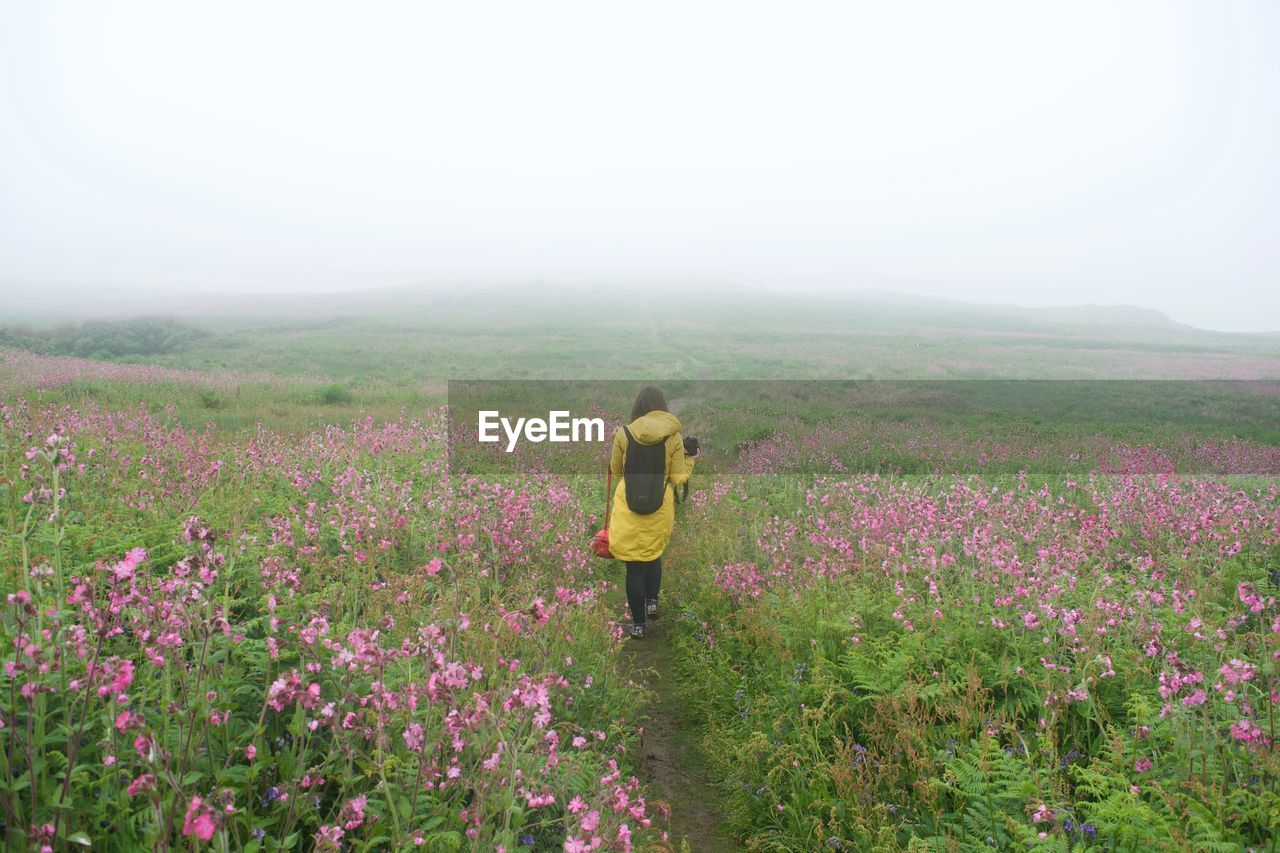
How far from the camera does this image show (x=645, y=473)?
725cm

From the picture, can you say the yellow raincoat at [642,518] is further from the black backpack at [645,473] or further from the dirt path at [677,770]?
the dirt path at [677,770]

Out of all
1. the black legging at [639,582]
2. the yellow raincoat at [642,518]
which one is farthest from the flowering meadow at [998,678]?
the yellow raincoat at [642,518]

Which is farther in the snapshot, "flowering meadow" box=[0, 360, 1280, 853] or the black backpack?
the black backpack

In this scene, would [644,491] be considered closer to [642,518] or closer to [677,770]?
[642,518]

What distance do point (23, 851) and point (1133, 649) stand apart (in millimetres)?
5722

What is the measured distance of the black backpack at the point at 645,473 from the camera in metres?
7.23

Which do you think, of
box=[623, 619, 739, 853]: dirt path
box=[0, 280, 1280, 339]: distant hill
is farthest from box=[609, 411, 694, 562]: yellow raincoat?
box=[0, 280, 1280, 339]: distant hill

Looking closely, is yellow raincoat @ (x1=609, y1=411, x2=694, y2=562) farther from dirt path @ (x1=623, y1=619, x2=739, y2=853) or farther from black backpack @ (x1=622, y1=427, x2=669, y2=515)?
dirt path @ (x1=623, y1=619, x2=739, y2=853)

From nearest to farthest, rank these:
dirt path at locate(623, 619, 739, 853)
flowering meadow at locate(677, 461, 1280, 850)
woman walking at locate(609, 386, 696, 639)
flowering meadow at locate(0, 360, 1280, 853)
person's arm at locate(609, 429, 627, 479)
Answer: flowering meadow at locate(0, 360, 1280, 853)
flowering meadow at locate(677, 461, 1280, 850)
dirt path at locate(623, 619, 739, 853)
woman walking at locate(609, 386, 696, 639)
person's arm at locate(609, 429, 627, 479)

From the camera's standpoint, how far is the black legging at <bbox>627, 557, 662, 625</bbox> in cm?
762

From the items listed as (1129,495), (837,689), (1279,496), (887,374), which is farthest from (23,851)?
(887,374)

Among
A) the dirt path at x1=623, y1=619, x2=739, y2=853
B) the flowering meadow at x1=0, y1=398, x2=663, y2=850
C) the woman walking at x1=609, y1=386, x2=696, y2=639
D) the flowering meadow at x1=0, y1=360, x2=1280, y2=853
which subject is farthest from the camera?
the woman walking at x1=609, y1=386, x2=696, y2=639

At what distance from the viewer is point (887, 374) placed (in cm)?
3825

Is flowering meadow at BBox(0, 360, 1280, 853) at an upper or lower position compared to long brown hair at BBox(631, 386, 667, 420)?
lower
